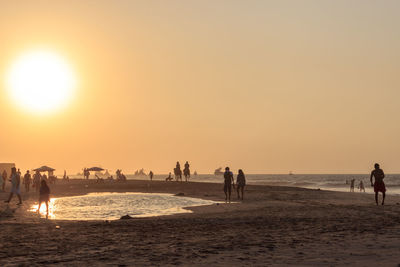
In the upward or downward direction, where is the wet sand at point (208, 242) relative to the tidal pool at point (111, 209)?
upward

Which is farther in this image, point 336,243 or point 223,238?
point 223,238

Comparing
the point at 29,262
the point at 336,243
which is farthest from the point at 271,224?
the point at 29,262

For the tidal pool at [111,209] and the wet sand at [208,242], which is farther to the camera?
the tidal pool at [111,209]

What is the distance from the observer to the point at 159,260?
9891 millimetres

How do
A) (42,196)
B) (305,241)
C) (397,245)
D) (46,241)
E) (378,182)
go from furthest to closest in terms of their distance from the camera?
(378,182)
(42,196)
(46,241)
(305,241)
(397,245)

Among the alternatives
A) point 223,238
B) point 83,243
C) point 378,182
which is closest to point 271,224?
point 223,238

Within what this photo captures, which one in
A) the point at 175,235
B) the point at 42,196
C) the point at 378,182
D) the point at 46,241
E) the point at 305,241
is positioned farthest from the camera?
the point at 378,182

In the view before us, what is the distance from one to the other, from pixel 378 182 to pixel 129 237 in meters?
17.2

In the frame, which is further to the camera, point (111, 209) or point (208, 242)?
point (111, 209)

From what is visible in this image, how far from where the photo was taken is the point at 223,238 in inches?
517

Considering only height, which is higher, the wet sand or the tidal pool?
the wet sand

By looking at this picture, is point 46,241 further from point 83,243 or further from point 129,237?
point 129,237

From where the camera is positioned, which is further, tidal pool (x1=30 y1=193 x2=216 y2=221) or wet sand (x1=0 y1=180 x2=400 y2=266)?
tidal pool (x1=30 y1=193 x2=216 y2=221)

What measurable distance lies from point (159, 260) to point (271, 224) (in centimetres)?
741
